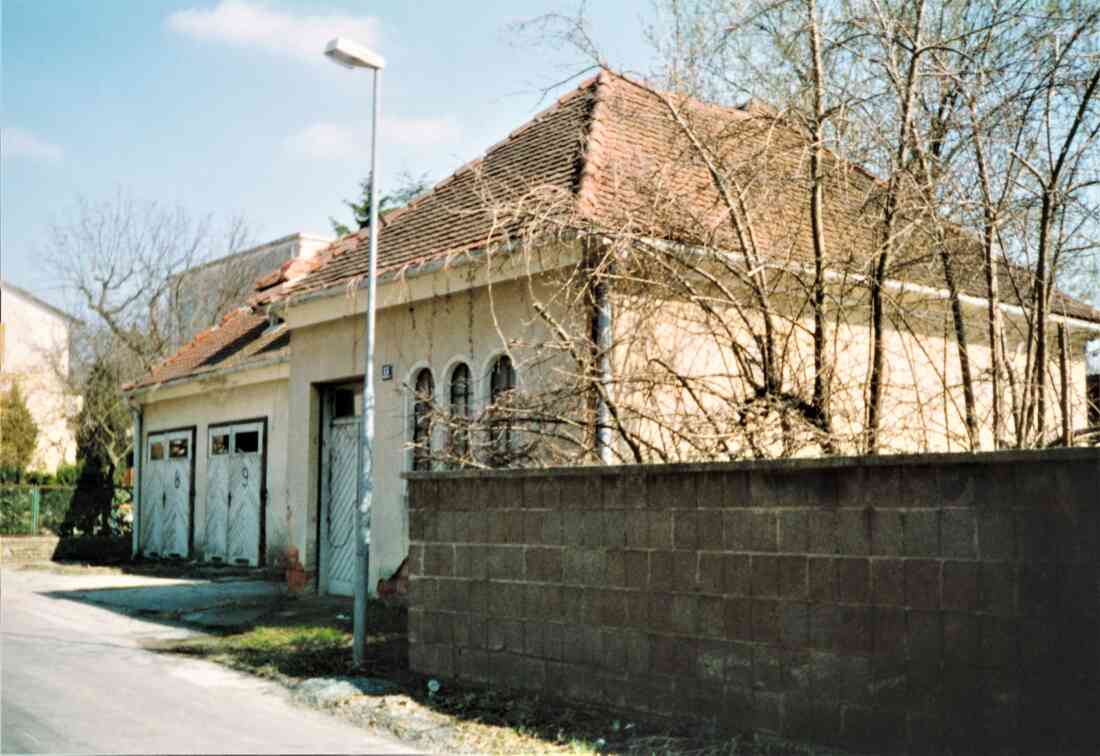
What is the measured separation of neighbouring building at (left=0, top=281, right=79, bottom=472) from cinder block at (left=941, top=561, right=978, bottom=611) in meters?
28.7

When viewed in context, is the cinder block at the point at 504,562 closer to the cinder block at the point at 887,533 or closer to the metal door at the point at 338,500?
the cinder block at the point at 887,533

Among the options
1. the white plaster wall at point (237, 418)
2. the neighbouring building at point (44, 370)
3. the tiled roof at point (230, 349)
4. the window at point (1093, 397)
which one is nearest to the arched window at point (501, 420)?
the window at point (1093, 397)

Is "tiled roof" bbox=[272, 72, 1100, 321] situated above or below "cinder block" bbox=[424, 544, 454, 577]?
above

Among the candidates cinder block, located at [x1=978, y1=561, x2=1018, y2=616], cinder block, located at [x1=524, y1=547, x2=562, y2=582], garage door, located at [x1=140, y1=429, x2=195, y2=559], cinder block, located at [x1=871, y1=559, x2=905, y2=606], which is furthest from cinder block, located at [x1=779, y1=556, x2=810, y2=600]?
garage door, located at [x1=140, y1=429, x2=195, y2=559]

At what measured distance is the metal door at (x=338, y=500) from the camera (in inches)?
594

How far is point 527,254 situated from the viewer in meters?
9.39

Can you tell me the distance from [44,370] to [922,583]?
31.3 metres

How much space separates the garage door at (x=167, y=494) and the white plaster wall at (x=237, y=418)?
0.95 ft

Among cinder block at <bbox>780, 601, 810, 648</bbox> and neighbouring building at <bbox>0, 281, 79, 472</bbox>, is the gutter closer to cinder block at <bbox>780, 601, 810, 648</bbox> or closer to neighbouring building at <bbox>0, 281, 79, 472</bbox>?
neighbouring building at <bbox>0, 281, 79, 472</bbox>

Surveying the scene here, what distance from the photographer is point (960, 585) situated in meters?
6.02

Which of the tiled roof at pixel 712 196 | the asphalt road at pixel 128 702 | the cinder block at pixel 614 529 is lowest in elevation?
the asphalt road at pixel 128 702

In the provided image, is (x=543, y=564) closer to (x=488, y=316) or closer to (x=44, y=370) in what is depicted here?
(x=488, y=316)

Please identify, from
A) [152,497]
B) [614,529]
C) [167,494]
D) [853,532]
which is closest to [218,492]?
[167,494]

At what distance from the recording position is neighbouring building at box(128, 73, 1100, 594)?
962cm
